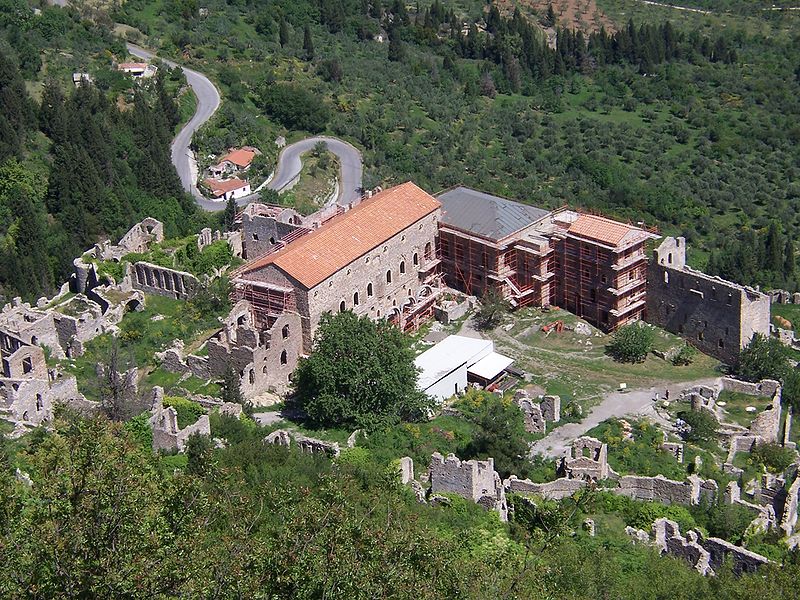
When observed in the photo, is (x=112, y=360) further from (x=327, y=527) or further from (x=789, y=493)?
(x=789, y=493)

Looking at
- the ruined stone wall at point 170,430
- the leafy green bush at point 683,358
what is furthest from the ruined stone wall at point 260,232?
the leafy green bush at point 683,358

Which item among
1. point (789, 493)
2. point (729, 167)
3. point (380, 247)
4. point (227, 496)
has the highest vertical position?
point (227, 496)

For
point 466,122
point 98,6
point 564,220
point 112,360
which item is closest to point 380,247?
point 564,220

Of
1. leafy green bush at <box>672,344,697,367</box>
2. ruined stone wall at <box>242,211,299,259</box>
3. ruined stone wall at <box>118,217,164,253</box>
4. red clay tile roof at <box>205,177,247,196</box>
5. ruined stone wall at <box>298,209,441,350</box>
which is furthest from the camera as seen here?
red clay tile roof at <box>205,177,247,196</box>

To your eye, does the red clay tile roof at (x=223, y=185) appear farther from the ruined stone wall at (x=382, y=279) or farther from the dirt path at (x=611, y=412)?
the dirt path at (x=611, y=412)

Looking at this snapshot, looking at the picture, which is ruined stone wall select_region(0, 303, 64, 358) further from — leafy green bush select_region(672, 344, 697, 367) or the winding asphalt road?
leafy green bush select_region(672, 344, 697, 367)

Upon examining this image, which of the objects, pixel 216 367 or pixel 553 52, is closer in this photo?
pixel 216 367

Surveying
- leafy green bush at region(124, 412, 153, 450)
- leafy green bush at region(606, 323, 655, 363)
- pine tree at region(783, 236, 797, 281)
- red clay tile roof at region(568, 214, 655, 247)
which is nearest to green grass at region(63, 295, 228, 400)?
leafy green bush at region(124, 412, 153, 450)
